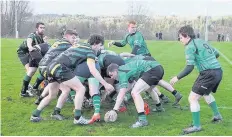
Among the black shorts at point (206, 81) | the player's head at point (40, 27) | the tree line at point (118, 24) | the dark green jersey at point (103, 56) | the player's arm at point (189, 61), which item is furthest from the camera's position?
the tree line at point (118, 24)

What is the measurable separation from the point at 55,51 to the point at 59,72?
2.64 ft

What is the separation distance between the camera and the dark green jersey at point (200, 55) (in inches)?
276

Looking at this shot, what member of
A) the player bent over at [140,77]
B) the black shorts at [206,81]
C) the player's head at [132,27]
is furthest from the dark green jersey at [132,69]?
the player's head at [132,27]

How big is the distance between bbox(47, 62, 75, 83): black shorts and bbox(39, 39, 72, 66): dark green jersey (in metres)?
0.37

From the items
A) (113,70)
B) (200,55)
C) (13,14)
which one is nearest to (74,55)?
(113,70)

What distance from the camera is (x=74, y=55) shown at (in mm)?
7430

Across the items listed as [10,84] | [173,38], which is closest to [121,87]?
[10,84]

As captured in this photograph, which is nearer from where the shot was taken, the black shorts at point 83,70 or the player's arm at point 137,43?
the black shorts at point 83,70

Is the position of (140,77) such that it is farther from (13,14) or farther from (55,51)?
(13,14)

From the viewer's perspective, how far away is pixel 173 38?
210 feet

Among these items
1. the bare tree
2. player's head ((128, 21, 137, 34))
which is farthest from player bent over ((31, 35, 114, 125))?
the bare tree

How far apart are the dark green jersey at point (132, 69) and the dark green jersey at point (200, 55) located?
3.25 ft

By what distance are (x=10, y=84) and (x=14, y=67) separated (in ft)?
17.5

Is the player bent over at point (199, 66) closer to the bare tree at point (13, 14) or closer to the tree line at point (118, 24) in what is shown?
the tree line at point (118, 24)
